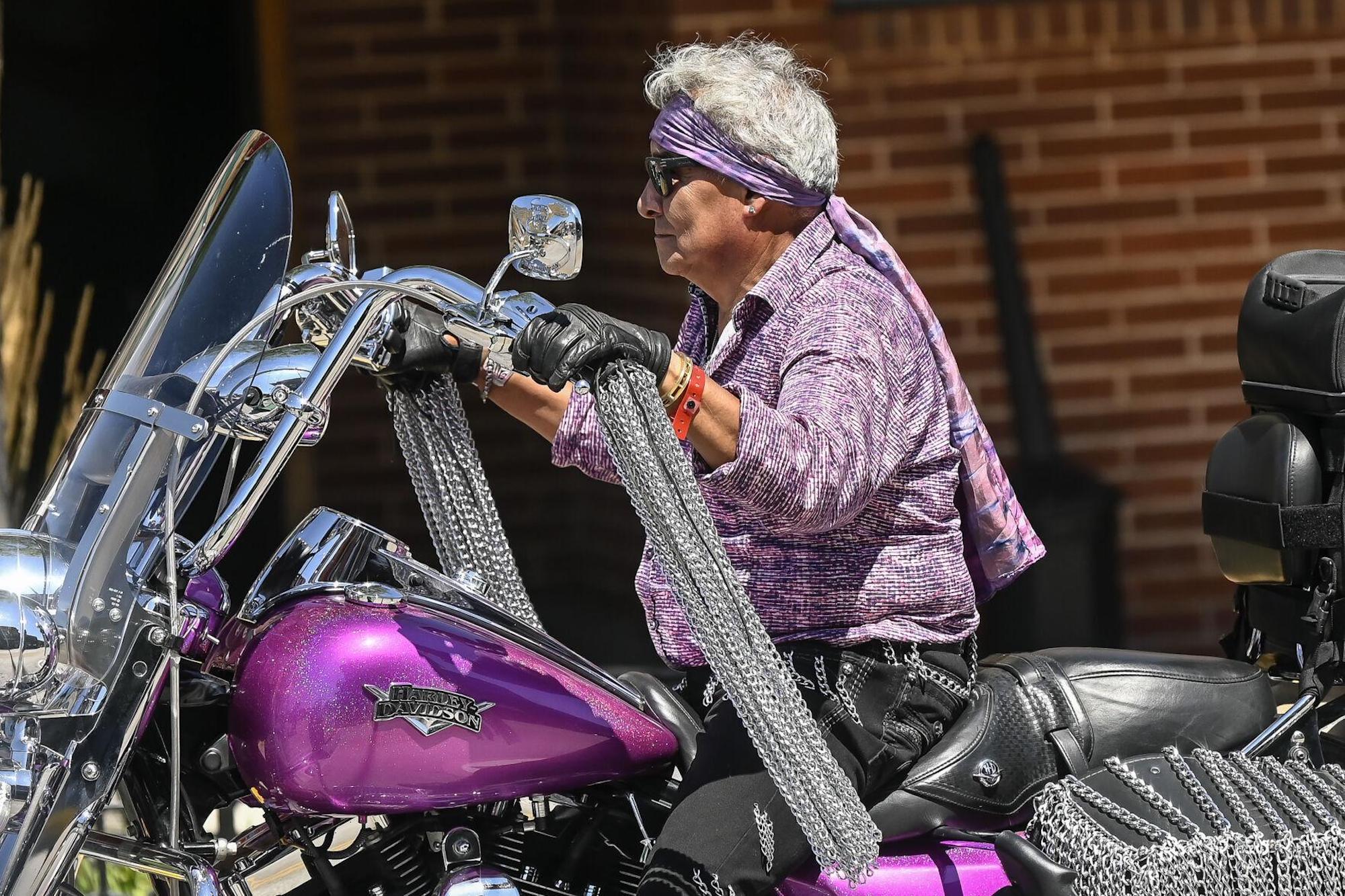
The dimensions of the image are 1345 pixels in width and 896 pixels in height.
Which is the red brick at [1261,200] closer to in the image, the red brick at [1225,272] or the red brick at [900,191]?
the red brick at [1225,272]

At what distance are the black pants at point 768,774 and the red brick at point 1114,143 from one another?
2.73 metres

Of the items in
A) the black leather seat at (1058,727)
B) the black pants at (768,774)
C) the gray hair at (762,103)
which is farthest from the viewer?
the gray hair at (762,103)

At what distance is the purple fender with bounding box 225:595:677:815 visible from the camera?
1.84 meters

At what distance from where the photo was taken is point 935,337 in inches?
85.3

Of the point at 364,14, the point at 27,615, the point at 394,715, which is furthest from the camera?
the point at 364,14

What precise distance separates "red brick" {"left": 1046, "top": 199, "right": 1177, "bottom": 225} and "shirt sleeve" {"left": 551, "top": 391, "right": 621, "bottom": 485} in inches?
102

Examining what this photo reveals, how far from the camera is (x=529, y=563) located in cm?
515

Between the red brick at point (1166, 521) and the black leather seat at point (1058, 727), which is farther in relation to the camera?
the red brick at point (1166, 521)

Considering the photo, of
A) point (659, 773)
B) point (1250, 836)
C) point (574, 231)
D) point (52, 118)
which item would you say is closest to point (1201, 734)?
point (1250, 836)

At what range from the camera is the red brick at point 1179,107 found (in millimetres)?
4492

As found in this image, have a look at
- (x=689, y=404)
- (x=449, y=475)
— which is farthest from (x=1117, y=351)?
(x=689, y=404)

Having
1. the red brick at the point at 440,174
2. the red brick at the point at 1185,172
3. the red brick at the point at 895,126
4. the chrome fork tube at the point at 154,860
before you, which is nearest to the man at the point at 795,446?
the chrome fork tube at the point at 154,860

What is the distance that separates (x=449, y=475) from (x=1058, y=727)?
2.88 feet

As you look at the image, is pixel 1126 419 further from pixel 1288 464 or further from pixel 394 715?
pixel 394 715
